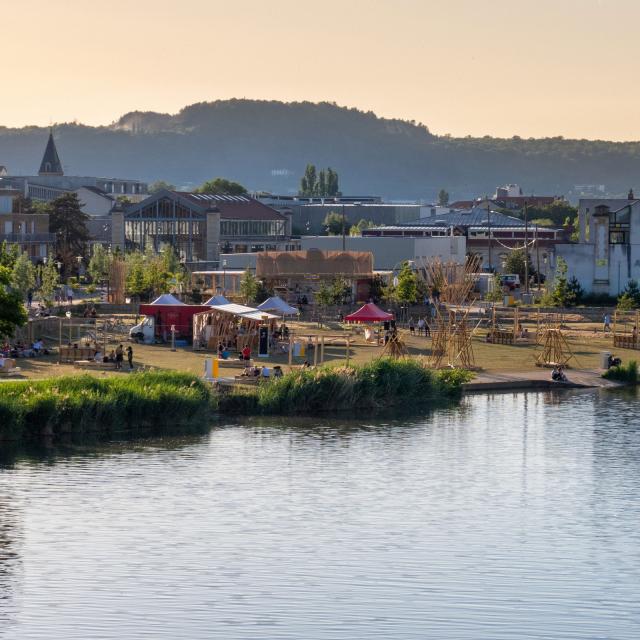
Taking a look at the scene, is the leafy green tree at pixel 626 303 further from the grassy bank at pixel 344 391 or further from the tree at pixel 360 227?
the tree at pixel 360 227

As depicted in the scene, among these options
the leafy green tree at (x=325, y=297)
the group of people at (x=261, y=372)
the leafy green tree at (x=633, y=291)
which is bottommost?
the group of people at (x=261, y=372)

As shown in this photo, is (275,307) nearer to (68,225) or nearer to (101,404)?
(101,404)

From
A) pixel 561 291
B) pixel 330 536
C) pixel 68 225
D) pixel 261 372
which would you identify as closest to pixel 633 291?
pixel 561 291

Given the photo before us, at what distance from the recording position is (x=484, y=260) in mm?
120562

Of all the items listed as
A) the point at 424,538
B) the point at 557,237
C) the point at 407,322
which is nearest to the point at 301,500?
the point at 424,538

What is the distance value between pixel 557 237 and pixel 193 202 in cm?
3627

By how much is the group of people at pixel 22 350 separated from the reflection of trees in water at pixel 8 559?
64.9 feet

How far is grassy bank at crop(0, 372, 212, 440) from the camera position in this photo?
135ft

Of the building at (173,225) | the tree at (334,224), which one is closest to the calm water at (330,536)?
the building at (173,225)

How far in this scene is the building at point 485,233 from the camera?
389ft

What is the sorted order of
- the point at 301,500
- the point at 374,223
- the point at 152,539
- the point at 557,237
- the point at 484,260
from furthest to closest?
the point at 374,223 → the point at 557,237 → the point at 484,260 → the point at 301,500 → the point at 152,539

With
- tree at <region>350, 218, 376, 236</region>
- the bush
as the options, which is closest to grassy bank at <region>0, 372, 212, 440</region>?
the bush

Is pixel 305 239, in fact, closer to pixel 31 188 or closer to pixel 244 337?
pixel 244 337

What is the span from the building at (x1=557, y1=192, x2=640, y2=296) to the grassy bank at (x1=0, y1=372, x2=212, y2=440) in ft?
156
